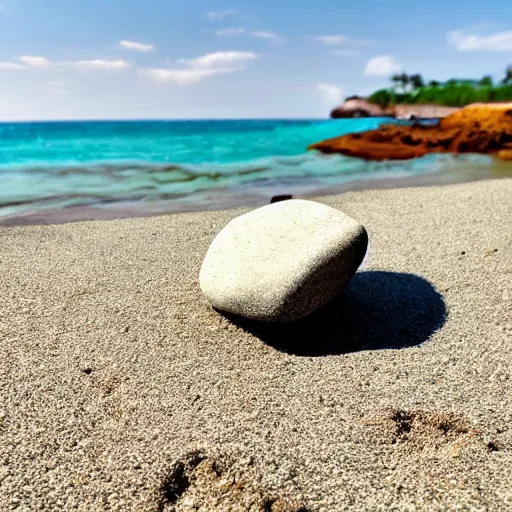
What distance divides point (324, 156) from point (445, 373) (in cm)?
1569

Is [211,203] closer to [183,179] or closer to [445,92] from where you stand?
[183,179]

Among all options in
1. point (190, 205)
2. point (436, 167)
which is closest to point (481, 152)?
point (436, 167)

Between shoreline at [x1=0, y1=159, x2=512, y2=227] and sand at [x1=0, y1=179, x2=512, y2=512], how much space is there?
10.1 feet

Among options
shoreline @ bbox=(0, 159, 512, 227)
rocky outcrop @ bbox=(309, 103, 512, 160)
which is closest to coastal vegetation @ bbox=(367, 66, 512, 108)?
rocky outcrop @ bbox=(309, 103, 512, 160)

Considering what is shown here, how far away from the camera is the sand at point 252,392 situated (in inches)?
97.3

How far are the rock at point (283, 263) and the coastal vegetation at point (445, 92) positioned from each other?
52121mm

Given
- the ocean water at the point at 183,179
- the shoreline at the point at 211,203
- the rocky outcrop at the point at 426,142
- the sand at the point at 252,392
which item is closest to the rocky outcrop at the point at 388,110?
the rocky outcrop at the point at 426,142

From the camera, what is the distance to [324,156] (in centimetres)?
1841

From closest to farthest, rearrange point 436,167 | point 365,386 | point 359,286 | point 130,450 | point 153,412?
point 130,450 → point 153,412 → point 365,386 → point 359,286 → point 436,167

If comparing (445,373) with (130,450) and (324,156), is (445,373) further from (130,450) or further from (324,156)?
(324,156)

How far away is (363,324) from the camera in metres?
4.04

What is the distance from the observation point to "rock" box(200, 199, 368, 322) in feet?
12.1

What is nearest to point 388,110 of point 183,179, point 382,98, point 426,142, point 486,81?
point 382,98

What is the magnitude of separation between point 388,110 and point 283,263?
69.8 meters
